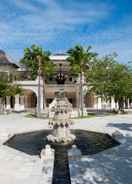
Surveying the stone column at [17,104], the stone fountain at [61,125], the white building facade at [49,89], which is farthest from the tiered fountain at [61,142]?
the stone column at [17,104]

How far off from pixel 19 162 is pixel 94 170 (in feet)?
11.3

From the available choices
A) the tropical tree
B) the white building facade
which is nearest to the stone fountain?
the tropical tree

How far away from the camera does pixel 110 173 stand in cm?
991

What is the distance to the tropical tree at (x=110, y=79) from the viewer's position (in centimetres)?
3709

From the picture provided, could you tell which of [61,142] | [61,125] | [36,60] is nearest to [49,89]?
[36,60]

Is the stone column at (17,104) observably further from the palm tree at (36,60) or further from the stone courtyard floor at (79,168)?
the stone courtyard floor at (79,168)

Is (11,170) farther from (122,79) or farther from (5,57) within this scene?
(5,57)

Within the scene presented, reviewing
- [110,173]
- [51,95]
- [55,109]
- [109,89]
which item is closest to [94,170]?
[110,173]

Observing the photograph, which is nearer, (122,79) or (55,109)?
(55,109)

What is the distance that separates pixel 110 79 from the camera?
3872cm

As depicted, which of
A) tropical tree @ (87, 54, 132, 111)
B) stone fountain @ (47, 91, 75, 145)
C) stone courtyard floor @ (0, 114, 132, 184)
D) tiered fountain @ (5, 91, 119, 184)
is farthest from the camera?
tropical tree @ (87, 54, 132, 111)

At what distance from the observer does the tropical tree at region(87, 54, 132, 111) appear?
37094 mm

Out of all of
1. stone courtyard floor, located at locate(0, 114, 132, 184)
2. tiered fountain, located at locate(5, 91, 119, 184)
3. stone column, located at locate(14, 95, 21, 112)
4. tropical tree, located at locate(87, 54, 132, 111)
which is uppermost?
tropical tree, located at locate(87, 54, 132, 111)

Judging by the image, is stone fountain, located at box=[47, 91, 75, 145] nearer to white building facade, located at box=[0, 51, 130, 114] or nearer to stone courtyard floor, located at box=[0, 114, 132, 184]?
stone courtyard floor, located at box=[0, 114, 132, 184]
